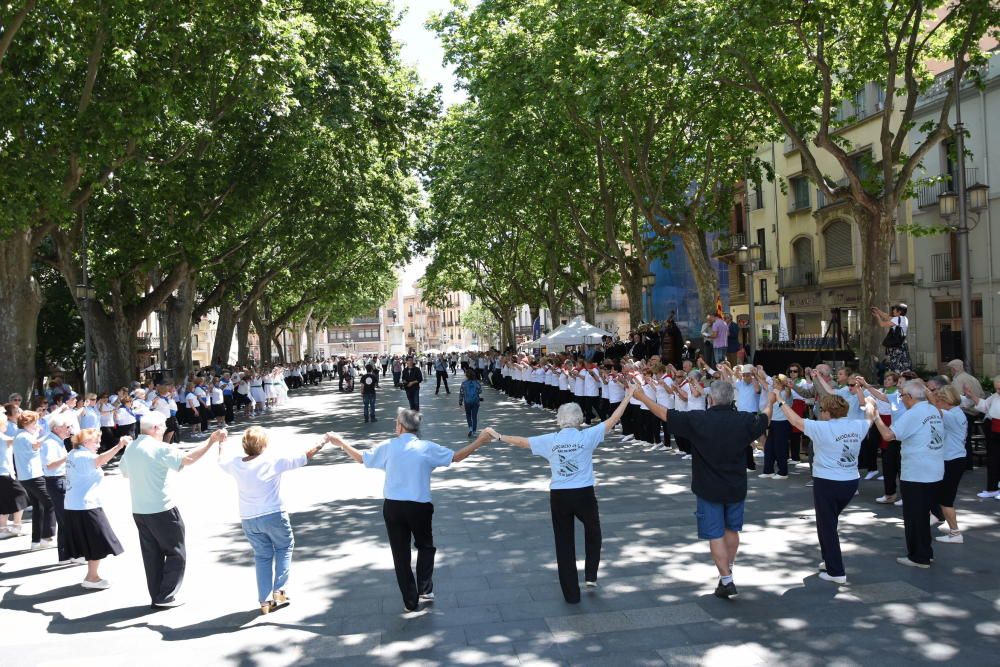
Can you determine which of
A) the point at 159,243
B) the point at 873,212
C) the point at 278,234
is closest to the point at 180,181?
the point at 159,243

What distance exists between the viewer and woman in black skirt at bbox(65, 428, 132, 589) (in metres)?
7.42

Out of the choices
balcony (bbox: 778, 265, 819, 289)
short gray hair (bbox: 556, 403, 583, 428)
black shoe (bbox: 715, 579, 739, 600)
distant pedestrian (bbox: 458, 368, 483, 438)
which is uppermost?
balcony (bbox: 778, 265, 819, 289)

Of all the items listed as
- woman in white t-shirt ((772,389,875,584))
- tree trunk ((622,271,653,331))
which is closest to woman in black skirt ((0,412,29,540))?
woman in white t-shirt ((772,389,875,584))

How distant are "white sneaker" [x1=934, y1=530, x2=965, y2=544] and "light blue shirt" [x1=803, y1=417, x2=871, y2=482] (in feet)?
6.31

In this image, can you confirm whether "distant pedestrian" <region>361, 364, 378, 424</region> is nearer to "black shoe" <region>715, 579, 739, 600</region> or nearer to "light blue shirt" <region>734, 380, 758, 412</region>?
"light blue shirt" <region>734, 380, 758, 412</region>

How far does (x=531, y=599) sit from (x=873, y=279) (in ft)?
37.6

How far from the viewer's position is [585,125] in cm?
2072

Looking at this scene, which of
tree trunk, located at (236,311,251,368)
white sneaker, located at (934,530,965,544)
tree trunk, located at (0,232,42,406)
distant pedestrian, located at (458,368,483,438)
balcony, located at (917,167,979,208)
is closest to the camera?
white sneaker, located at (934,530,965,544)

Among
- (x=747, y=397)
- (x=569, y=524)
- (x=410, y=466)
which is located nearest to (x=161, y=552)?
(x=410, y=466)

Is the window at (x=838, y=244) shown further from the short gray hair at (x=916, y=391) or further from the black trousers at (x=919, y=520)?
the black trousers at (x=919, y=520)

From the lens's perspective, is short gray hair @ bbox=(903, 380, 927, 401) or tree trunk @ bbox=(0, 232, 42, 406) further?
tree trunk @ bbox=(0, 232, 42, 406)

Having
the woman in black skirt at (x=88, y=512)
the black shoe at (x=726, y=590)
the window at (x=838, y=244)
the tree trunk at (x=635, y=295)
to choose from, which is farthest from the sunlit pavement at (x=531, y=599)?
the window at (x=838, y=244)

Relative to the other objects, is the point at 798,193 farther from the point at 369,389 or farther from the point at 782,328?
the point at 369,389

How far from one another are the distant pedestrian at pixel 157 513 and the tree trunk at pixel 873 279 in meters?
12.7
